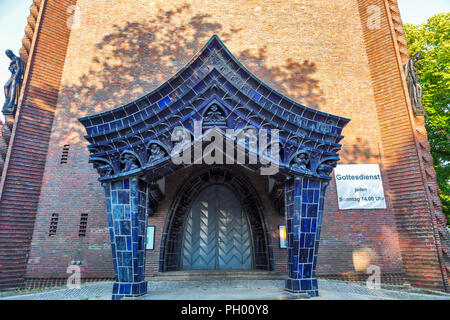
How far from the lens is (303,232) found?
→ 5.27 meters

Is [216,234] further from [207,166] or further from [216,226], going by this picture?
[207,166]

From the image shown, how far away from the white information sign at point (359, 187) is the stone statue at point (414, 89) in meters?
2.37

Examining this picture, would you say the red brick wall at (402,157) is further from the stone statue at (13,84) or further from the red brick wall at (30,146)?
the stone statue at (13,84)

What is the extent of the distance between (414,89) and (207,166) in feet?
25.6

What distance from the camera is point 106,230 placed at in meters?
8.35

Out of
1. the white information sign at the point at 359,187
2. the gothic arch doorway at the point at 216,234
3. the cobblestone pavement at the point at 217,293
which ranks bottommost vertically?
the cobblestone pavement at the point at 217,293

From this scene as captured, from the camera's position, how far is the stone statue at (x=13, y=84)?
870 centimetres

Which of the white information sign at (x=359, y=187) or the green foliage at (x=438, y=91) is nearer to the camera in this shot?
the white information sign at (x=359, y=187)

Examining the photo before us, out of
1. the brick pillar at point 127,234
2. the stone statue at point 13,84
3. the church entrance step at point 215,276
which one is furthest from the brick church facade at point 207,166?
the brick pillar at point 127,234

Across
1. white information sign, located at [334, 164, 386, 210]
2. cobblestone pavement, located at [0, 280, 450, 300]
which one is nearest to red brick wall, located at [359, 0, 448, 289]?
Answer: white information sign, located at [334, 164, 386, 210]

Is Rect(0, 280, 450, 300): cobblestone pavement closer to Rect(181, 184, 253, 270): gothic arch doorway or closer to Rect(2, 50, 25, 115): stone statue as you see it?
Rect(181, 184, 253, 270): gothic arch doorway

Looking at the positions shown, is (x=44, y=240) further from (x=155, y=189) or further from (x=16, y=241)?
(x=155, y=189)

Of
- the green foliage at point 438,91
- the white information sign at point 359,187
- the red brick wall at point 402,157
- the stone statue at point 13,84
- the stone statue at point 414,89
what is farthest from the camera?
the green foliage at point 438,91

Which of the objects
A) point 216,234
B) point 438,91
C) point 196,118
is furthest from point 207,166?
point 438,91
